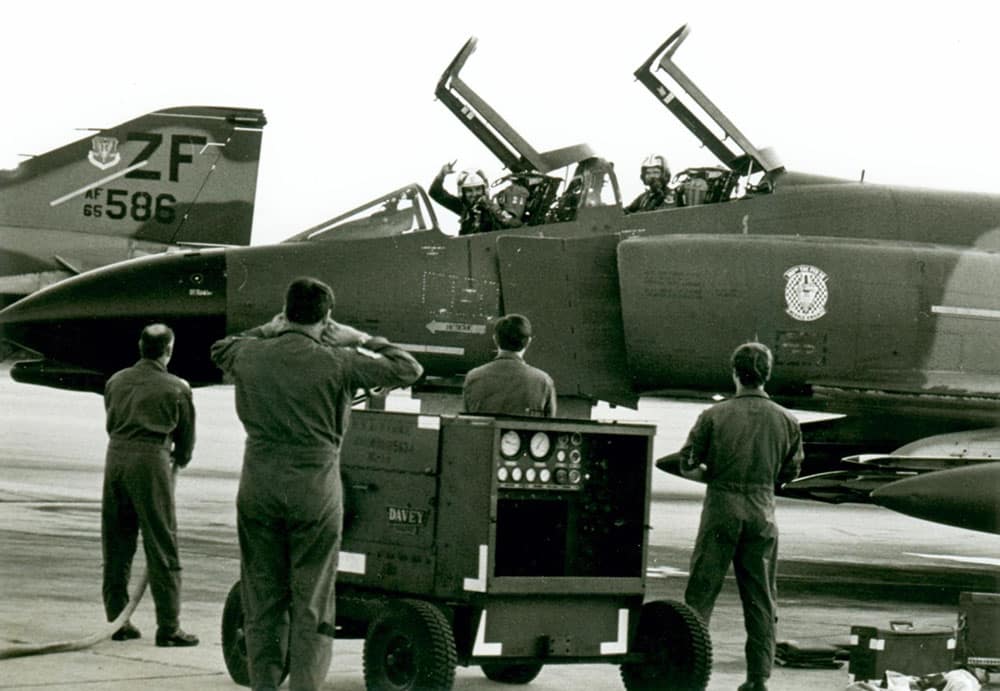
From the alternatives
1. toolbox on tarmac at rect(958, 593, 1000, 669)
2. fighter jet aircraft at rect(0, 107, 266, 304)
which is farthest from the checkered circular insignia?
fighter jet aircraft at rect(0, 107, 266, 304)

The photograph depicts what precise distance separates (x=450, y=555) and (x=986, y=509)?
16.6 feet

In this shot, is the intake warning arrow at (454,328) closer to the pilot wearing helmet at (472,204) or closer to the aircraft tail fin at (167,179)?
the pilot wearing helmet at (472,204)

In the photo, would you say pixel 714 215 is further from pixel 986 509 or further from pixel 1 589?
pixel 1 589

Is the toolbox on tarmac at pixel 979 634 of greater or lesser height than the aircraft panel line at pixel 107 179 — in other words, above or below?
below

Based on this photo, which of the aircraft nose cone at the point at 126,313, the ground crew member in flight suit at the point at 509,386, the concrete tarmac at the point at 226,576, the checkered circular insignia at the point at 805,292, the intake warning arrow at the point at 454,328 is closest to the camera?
the concrete tarmac at the point at 226,576

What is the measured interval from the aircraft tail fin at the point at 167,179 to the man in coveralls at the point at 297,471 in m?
19.3

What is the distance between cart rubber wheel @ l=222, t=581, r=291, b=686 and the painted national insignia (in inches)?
777

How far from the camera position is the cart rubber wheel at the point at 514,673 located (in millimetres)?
7102

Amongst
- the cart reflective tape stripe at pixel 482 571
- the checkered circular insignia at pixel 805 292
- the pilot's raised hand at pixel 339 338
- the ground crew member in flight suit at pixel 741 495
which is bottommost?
the cart reflective tape stripe at pixel 482 571

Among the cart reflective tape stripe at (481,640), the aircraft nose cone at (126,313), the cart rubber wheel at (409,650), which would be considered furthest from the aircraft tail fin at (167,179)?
the cart reflective tape stripe at (481,640)

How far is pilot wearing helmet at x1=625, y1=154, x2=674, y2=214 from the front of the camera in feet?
42.9

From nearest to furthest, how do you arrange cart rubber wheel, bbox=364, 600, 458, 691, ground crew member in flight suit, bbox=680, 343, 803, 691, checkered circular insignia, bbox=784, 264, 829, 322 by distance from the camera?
cart rubber wheel, bbox=364, 600, 458, 691, ground crew member in flight suit, bbox=680, 343, 803, 691, checkered circular insignia, bbox=784, 264, 829, 322

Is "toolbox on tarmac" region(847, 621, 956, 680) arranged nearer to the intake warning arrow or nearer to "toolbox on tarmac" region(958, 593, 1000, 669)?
"toolbox on tarmac" region(958, 593, 1000, 669)

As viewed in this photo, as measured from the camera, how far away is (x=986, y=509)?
33.6ft
